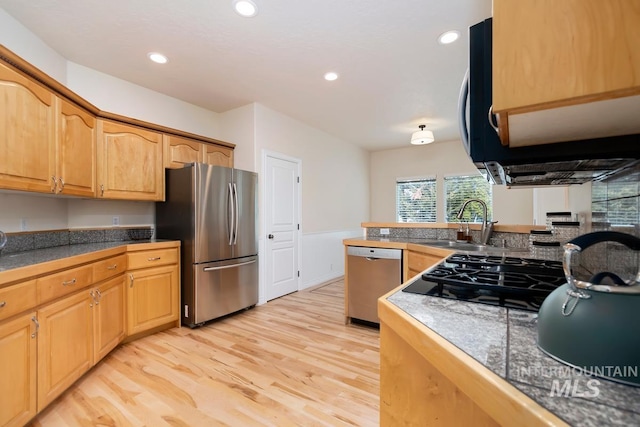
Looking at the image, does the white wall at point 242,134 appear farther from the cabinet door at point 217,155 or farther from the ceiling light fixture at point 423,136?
the ceiling light fixture at point 423,136

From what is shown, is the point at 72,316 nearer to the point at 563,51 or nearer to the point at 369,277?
the point at 369,277

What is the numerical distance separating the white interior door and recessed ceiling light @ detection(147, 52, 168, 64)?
1527 mm

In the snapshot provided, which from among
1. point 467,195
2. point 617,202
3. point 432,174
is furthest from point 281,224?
point 467,195

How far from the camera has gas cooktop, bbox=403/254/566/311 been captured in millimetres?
831

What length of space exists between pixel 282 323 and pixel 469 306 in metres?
2.49

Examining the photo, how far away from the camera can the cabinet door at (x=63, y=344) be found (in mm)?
1585

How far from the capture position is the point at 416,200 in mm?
5996

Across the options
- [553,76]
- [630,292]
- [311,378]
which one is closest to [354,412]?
[311,378]

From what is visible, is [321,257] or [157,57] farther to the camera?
[321,257]

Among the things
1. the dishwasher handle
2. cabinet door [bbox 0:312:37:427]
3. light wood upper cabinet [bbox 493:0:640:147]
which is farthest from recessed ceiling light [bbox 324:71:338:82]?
Answer: cabinet door [bbox 0:312:37:427]

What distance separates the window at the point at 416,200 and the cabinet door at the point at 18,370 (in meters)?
5.79

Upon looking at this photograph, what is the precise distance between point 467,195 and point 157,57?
17.5 ft

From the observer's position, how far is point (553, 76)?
0.54 metres

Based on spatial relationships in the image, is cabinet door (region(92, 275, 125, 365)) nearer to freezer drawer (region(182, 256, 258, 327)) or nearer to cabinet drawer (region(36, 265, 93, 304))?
cabinet drawer (region(36, 265, 93, 304))
